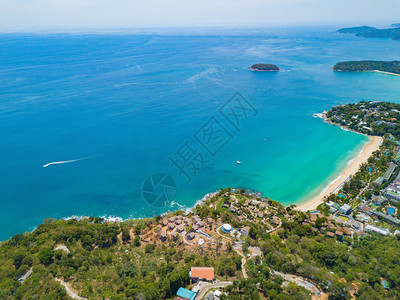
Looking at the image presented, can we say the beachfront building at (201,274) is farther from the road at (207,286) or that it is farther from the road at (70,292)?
the road at (70,292)

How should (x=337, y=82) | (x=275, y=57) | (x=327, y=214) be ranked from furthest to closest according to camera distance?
1. (x=275, y=57)
2. (x=337, y=82)
3. (x=327, y=214)

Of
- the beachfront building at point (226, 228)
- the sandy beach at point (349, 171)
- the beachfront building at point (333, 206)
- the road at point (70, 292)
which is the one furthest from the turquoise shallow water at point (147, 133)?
the road at point (70, 292)

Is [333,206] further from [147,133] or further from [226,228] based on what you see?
[147,133]

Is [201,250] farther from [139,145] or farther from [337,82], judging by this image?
[337,82]

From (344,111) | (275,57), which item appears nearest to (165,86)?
(344,111)

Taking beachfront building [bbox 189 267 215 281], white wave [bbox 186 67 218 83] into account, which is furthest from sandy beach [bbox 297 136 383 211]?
white wave [bbox 186 67 218 83]

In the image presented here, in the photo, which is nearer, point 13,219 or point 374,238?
point 374,238
